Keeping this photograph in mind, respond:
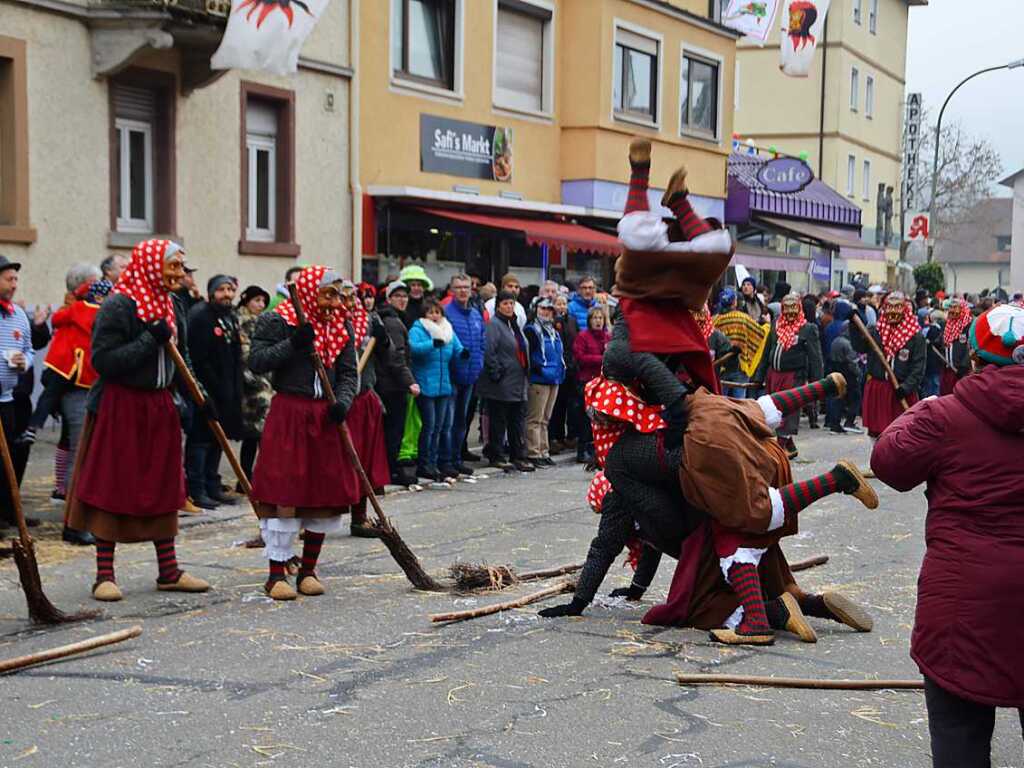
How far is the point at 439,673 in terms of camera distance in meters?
6.34

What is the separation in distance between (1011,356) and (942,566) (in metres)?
0.67

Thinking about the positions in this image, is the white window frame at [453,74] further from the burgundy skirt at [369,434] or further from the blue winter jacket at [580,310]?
the burgundy skirt at [369,434]

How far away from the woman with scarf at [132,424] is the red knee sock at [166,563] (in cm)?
5

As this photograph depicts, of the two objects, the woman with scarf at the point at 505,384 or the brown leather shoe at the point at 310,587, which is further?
the woman with scarf at the point at 505,384

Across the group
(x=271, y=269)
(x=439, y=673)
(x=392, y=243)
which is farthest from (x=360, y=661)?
(x=392, y=243)

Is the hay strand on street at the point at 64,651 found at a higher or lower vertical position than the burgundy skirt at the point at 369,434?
lower

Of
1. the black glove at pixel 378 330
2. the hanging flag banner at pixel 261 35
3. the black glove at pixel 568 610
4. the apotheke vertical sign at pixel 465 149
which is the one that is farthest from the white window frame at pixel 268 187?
the black glove at pixel 568 610

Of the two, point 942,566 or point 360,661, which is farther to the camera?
point 360,661

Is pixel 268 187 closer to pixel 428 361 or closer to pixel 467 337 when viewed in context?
pixel 467 337

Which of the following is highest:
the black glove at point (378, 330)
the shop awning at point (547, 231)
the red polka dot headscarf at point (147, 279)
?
the shop awning at point (547, 231)

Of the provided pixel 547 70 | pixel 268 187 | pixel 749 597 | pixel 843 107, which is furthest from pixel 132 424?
pixel 843 107

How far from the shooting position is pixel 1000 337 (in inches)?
170

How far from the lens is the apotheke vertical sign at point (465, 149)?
832 inches

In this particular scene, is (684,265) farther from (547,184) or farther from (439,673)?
(547,184)
